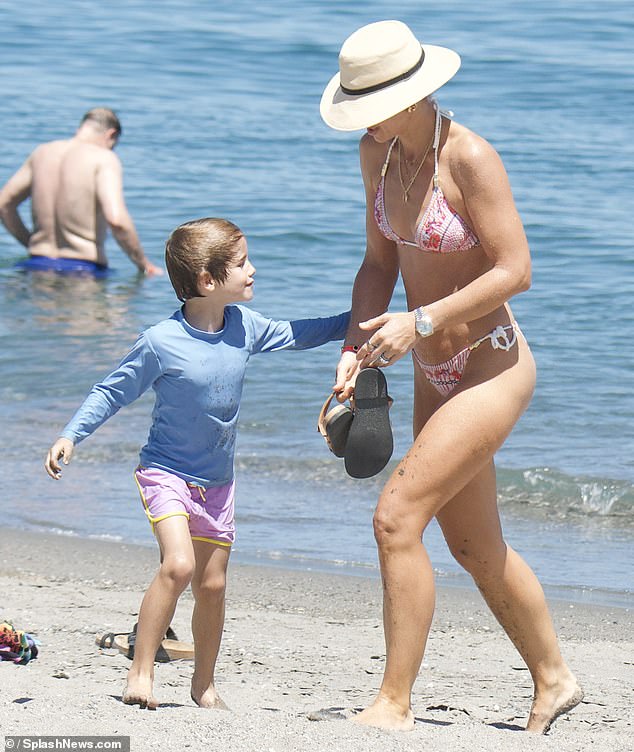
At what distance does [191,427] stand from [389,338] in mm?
632

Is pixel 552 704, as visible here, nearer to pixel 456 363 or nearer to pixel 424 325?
pixel 456 363

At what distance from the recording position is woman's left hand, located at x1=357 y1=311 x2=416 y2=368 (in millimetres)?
3186

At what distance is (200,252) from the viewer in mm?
3490

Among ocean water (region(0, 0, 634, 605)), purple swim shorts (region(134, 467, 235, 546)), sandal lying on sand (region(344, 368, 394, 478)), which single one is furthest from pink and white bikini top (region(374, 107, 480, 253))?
ocean water (region(0, 0, 634, 605))

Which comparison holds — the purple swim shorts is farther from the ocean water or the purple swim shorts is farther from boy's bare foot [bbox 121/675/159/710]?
the ocean water

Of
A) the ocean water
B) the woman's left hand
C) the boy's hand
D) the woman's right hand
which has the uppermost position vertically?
the woman's left hand

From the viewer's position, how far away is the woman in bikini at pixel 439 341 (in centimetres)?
322

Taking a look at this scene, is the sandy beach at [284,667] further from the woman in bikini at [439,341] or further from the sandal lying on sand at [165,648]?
the woman in bikini at [439,341]

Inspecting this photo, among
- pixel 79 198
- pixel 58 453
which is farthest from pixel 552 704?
pixel 79 198

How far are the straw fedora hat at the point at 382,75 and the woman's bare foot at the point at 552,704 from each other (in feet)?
5.13

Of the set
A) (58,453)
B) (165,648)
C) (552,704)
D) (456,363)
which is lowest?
(165,648)

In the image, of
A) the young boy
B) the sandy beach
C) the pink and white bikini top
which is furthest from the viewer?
the young boy

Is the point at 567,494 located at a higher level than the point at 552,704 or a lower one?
lower

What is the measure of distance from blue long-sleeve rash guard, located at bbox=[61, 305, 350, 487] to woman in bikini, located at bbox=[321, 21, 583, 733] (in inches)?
13.0
